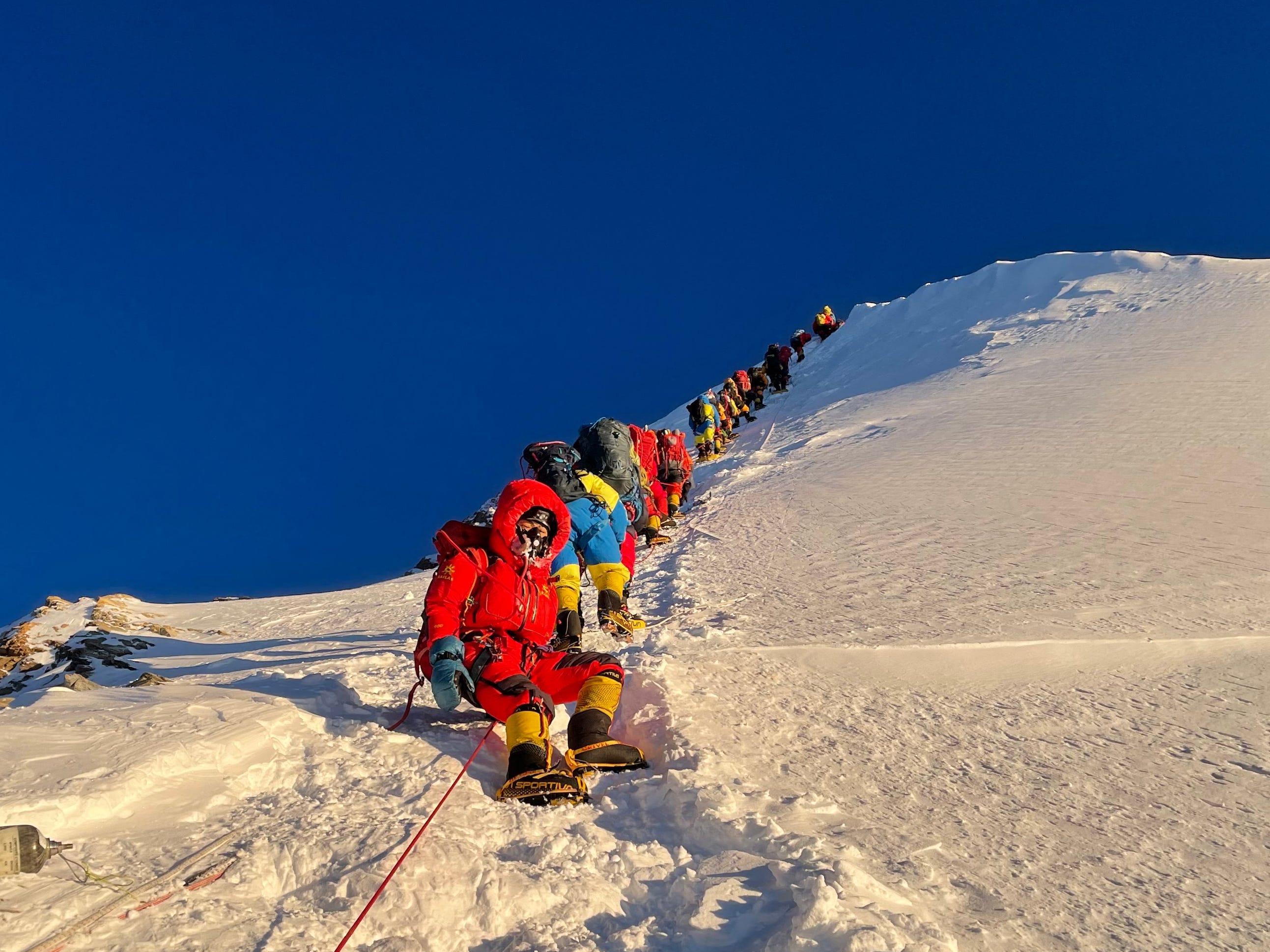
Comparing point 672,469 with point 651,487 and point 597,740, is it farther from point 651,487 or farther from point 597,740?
point 597,740

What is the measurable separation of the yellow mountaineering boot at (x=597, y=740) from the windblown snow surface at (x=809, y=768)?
88mm

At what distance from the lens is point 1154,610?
345 cm

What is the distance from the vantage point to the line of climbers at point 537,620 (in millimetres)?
2494

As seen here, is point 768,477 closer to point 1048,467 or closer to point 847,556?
point 1048,467

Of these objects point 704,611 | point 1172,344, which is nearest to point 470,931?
point 704,611

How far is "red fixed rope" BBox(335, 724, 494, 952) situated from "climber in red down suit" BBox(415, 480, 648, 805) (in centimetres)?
15

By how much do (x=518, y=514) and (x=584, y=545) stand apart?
1318 mm

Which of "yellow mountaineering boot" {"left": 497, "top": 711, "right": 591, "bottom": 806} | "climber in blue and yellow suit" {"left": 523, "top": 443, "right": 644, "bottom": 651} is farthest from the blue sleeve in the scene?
"yellow mountaineering boot" {"left": 497, "top": 711, "right": 591, "bottom": 806}

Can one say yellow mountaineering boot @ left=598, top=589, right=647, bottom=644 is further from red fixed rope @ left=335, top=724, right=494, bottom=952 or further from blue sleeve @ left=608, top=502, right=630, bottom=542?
red fixed rope @ left=335, top=724, right=494, bottom=952

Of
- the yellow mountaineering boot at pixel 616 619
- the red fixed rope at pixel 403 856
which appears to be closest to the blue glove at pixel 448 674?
the red fixed rope at pixel 403 856

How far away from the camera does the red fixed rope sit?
1550mm

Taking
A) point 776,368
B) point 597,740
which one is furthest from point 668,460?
point 776,368

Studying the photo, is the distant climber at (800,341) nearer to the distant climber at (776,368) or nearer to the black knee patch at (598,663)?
the distant climber at (776,368)

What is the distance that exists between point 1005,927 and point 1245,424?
6.91 meters
